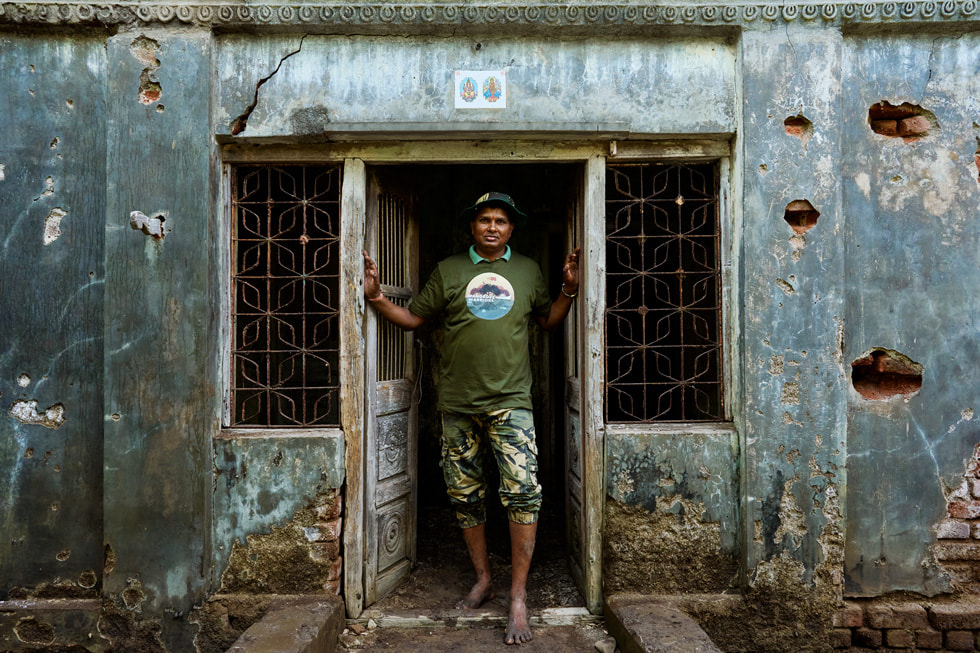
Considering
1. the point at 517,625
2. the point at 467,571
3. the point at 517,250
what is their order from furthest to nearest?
the point at 517,250 < the point at 467,571 < the point at 517,625

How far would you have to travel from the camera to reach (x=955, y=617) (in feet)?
11.2

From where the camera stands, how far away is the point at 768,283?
3410 millimetres

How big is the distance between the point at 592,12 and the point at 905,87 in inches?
69.5

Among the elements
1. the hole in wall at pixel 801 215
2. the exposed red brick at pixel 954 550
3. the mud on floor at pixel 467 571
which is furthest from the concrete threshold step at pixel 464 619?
the hole in wall at pixel 801 215

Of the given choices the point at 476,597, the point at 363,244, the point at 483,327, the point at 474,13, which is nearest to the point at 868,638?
the point at 476,597

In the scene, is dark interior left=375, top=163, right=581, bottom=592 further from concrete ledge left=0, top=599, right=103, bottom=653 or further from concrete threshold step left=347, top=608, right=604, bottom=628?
concrete ledge left=0, top=599, right=103, bottom=653

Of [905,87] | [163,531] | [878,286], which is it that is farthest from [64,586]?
[905,87]

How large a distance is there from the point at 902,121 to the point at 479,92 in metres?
2.34

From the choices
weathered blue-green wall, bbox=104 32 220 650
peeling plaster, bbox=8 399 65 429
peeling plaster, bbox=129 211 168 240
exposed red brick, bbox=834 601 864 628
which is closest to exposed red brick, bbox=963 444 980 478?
exposed red brick, bbox=834 601 864 628

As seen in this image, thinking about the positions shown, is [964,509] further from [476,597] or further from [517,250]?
[517,250]

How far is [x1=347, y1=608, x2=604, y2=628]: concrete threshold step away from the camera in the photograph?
349cm

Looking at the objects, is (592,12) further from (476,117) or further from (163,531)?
(163,531)

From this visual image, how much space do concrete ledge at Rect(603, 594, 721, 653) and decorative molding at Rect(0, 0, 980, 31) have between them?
120 inches

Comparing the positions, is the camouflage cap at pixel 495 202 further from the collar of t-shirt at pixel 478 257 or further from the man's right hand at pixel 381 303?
the man's right hand at pixel 381 303
